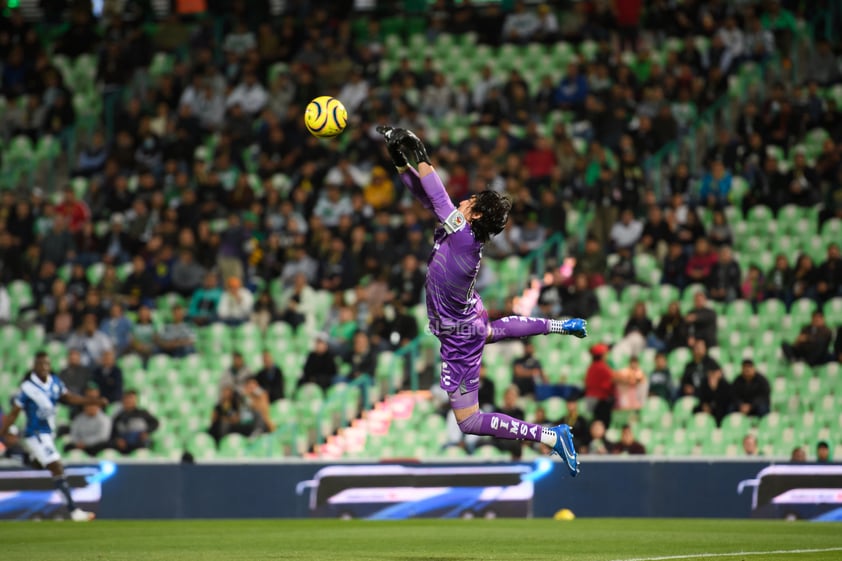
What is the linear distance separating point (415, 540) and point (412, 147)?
14.7ft

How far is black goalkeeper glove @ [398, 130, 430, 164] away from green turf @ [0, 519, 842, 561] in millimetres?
3371

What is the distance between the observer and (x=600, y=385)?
19.8 meters

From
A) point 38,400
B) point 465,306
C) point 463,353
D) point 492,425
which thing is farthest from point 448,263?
point 38,400

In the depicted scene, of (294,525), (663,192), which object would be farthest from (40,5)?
(294,525)

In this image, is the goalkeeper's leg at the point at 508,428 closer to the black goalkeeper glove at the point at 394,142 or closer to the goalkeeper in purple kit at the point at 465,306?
the goalkeeper in purple kit at the point at 465,306

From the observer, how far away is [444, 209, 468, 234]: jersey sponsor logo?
11.6 meters

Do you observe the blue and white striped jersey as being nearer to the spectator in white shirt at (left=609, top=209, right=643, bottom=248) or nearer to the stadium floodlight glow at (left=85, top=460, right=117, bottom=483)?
the stadium floodlight glow at (left=85, top=460, right=117, bottom=483)

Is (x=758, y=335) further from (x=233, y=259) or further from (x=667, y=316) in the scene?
(x=233, y=259)

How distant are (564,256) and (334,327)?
398cm

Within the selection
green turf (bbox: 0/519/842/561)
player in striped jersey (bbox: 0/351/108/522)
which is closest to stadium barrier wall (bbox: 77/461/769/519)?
green turf (bbox: 0/519/842/561)

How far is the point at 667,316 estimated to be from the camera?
2078cm

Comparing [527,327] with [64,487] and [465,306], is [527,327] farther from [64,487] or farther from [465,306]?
[64,487]

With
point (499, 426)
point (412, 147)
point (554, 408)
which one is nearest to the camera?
point (412, 147)

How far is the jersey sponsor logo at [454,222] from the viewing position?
11602 millimetres
